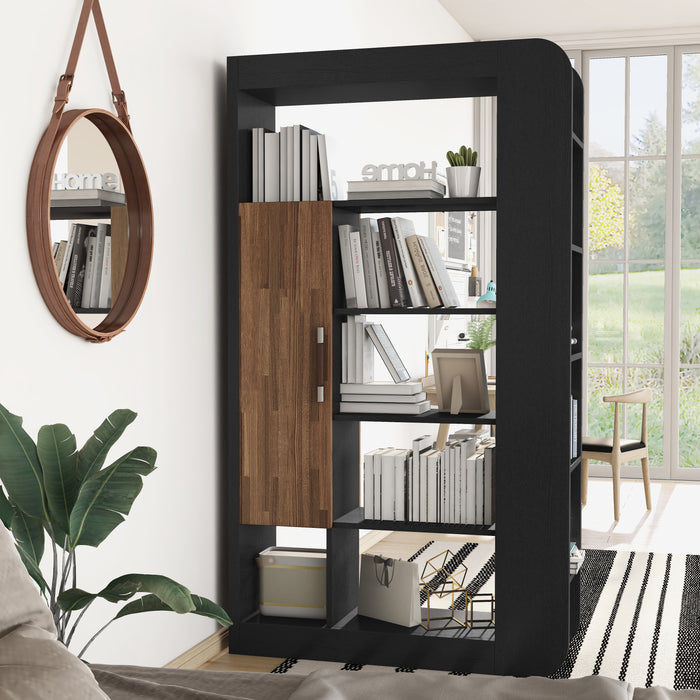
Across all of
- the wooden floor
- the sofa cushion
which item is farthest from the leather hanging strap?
the wooden floor

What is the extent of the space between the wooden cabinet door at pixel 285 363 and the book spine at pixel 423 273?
0.27m

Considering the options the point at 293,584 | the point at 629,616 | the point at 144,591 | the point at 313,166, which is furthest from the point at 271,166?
the point at 629,616

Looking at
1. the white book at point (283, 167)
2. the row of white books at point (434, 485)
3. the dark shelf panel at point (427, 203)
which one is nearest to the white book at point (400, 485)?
the row of white books at point (434, 485)

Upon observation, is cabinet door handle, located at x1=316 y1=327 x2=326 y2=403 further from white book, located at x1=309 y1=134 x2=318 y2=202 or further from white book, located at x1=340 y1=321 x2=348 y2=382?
white book, located at x1=309 y1=134 x2=318 y2=202

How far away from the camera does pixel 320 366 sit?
323 cm

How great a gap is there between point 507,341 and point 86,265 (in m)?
1.34

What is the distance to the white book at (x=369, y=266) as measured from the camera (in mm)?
3291

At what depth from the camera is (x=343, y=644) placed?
3.30 m

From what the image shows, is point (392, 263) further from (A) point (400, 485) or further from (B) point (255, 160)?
(A) point (400, 485)

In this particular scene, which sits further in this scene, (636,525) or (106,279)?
(636,525)

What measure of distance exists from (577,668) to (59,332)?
2007mm

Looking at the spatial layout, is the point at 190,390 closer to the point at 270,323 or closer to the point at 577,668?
the point at 270,323

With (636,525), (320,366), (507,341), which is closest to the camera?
(507,341)

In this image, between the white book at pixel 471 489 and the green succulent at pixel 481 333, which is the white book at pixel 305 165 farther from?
the green succulent at pixel 481 333
